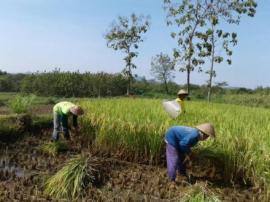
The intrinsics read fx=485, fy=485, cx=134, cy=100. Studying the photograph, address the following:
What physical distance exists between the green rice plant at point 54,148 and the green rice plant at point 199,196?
376 cm

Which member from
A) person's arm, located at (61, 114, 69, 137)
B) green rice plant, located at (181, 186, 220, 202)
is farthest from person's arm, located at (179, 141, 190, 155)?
person's arm, located at (61, 114, 69, 137)

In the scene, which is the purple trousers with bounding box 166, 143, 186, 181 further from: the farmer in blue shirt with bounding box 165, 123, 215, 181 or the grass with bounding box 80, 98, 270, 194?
the grass with bounding box 80, 98, 270, 194

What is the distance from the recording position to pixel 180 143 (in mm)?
6652

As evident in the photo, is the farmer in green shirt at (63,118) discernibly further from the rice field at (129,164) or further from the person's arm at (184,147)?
the person's arm at (184,147)

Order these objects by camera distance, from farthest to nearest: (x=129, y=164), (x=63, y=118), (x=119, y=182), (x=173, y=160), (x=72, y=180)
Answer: (x=63, y=118) → (x=129, y=164) → (x=173, y=160) → (x=119, y=182) → (x=72, y=180)

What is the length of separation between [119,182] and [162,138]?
1.43m

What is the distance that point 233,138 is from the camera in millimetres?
7043

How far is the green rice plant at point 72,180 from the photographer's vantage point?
5852 millimetres

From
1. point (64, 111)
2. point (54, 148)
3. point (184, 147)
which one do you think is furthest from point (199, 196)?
point (64, 111)

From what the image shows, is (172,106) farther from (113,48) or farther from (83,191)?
(113,48)

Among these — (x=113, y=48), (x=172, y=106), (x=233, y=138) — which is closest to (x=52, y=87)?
(x=113, y=48)

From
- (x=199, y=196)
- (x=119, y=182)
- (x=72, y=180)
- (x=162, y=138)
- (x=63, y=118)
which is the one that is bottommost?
(x=119, y=182)

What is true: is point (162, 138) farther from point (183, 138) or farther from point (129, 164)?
point (183, 138)

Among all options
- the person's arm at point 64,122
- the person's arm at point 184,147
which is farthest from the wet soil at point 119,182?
the person's arm at point 64,122
